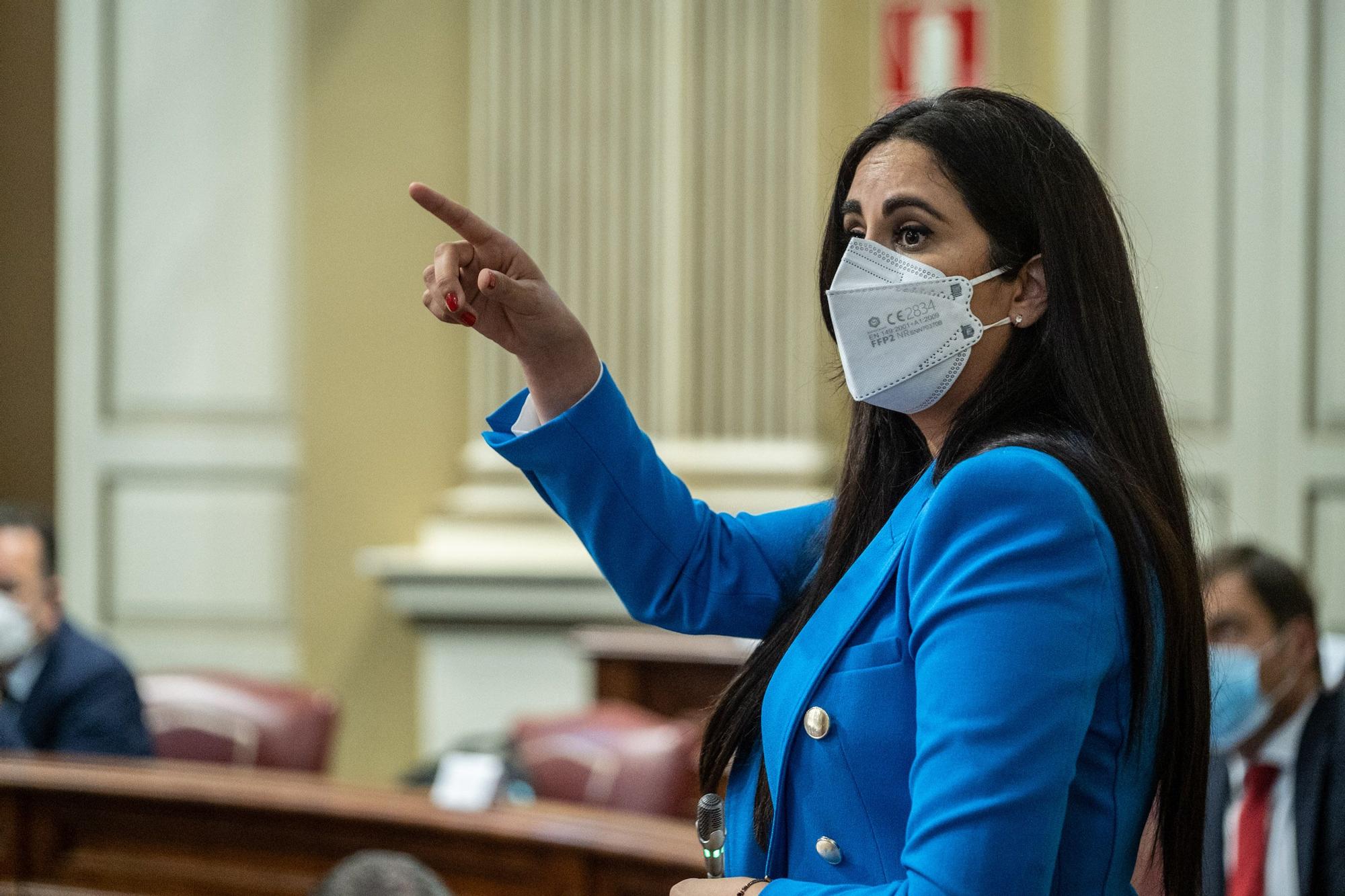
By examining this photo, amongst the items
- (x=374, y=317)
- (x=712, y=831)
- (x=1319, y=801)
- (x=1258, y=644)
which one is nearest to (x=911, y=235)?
A: (x=712, y=831)

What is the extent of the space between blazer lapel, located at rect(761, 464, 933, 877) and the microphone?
7 centimetres

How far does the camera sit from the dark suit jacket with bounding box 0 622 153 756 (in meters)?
3.29

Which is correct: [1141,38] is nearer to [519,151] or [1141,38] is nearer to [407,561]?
[519,151]

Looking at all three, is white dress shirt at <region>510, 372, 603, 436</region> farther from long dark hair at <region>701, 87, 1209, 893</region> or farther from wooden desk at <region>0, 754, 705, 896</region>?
wooden desk at <region>0, 754, 705, 896</region>

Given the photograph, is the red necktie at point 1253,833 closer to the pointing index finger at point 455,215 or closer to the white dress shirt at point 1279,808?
the white dress shirt at point 1279,808

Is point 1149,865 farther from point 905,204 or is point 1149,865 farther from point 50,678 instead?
point 50,678

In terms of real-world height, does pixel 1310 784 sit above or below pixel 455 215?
below

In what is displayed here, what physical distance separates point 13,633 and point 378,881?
7.55 ft

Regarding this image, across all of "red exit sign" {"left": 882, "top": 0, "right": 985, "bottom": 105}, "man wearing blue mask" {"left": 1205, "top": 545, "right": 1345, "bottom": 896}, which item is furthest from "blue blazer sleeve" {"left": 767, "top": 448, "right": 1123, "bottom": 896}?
"red exit sign" {"left": 882, "top": 0, "right": 985, "bottom": 105}

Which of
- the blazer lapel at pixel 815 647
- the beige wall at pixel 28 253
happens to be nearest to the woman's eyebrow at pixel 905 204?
the blazer lapel at pixel 815 647

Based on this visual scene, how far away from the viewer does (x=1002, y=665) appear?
2.96ft

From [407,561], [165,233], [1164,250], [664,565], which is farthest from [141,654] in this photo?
[664,565]

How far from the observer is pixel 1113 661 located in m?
0.96

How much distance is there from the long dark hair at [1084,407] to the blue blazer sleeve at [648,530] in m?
0.13
